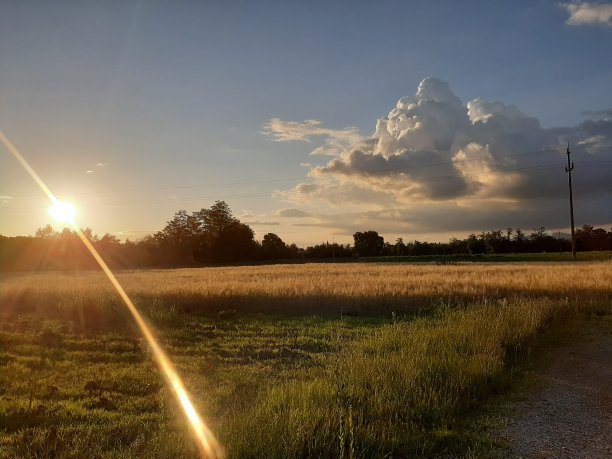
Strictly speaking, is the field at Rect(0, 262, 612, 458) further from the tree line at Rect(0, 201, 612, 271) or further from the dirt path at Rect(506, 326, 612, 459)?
the tree line at Rect(0, 201, 612, 271)

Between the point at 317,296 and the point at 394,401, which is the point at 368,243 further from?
the point at 394,401

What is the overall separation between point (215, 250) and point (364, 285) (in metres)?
80.8

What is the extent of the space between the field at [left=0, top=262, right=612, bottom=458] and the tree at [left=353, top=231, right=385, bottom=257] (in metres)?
113

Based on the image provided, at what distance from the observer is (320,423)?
668cm

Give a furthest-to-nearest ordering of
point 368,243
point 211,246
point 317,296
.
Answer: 1. point 368,243
2. point 211,246
3. point 317,296

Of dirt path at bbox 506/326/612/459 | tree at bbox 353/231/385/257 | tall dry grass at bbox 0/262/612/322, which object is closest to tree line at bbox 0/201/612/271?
tree at bbox 353/231/385/257

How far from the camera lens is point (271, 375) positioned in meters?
10.8

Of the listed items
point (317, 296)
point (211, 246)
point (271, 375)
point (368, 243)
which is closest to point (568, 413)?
point (271, 375)

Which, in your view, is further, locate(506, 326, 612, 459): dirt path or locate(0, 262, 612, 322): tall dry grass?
locate(0, 262, 612, 322): tall dry grass

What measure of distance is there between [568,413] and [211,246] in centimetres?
9837

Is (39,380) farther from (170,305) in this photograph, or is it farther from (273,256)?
(273,256)

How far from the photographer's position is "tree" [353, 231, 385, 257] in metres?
136

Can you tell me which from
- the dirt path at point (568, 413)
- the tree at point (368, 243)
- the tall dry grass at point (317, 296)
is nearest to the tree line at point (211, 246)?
the tree at point (368, 243)

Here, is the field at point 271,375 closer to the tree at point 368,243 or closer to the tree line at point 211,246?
the tree line at point 211,246
